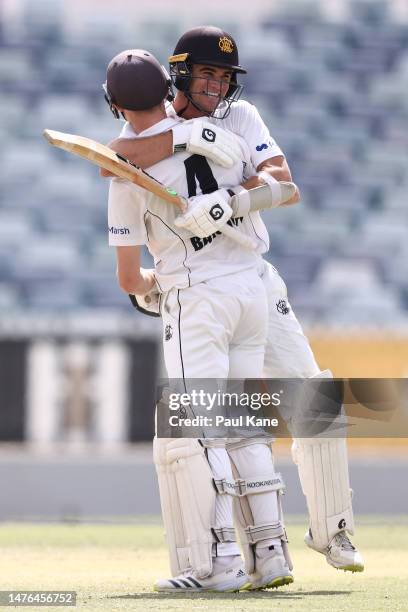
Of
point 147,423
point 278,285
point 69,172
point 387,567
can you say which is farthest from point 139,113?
point 69,172

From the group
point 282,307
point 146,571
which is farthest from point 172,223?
point 146,571

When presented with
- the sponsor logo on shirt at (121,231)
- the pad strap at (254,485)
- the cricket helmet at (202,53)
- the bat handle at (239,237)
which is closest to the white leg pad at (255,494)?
the pad strap at (254,485)

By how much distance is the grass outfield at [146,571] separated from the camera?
11.2 ft

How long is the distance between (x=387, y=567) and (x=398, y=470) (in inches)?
156

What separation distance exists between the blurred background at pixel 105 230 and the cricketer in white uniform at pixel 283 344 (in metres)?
3.90

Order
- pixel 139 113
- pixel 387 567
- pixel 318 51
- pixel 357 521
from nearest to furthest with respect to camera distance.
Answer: pixel 139 113, pixel 387 567, pixel 357 521, pixel 318 51

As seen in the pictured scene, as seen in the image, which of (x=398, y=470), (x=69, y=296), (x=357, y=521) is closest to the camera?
(x=357, y=521)

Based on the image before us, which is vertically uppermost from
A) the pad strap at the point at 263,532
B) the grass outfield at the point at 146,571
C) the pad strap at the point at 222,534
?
the pad strap at the point at 222,534

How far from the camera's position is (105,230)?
36.7 feet

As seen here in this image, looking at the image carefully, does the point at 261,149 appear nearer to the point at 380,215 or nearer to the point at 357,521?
the point at 357,521

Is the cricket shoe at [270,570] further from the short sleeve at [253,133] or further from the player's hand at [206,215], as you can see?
the short sleeve at [253,133]

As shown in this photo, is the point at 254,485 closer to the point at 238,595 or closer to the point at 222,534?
the point at 222,534

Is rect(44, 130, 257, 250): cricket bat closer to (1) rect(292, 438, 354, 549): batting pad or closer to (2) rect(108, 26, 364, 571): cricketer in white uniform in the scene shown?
(2) rect(108, 26, 364, 571): cricketer in white uniform

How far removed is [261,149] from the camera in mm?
4008
